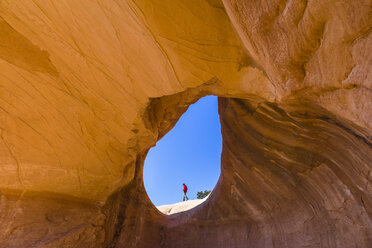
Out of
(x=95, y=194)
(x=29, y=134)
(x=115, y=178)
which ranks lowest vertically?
(x=95, y=194)

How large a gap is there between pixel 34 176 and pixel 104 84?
5.40ft

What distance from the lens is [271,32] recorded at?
1.97 meters

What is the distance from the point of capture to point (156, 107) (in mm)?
4129

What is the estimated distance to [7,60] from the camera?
2936mm

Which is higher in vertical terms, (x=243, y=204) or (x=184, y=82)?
(x=184, y=82)

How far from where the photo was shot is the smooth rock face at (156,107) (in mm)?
2125

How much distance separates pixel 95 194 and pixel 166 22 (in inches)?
117

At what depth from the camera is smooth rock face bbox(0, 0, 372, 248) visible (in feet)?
6.97

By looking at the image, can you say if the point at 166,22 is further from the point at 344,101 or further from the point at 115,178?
the point at 115,178

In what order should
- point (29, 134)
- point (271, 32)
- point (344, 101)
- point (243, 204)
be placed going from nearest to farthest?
point (344, 101)
point (271, 32)
point (29, 134)
point (243, 204)

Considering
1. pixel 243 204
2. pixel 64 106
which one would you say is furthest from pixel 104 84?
pixel 243 204

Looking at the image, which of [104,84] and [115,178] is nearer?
[104,84]

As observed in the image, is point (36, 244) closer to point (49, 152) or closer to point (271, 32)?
point (49, 152)

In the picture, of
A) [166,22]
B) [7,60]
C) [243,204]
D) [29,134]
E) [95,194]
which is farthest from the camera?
[243,204]
